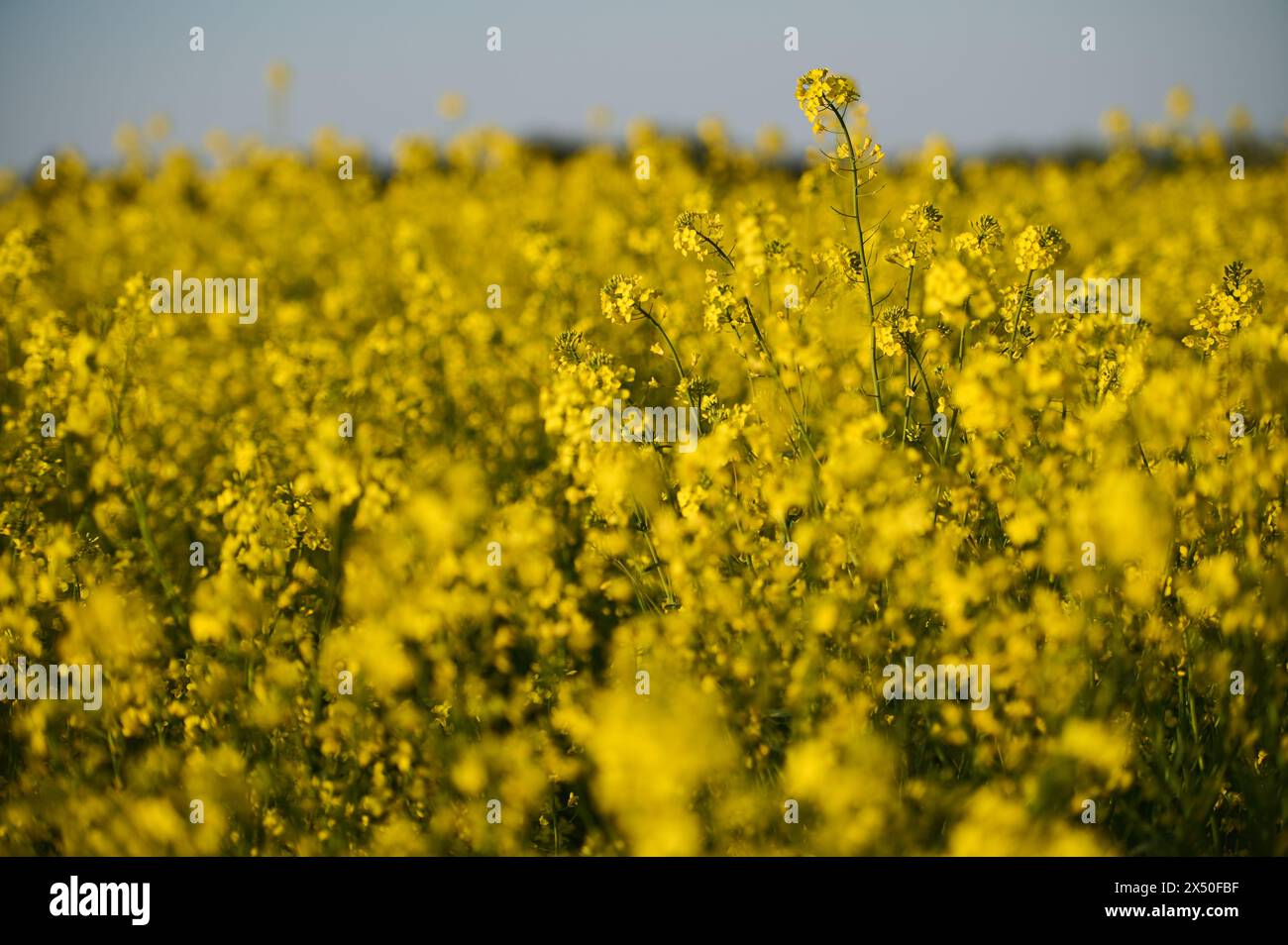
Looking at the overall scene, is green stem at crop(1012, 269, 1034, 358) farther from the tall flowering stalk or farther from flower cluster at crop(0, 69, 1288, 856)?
the tall flowering stalk

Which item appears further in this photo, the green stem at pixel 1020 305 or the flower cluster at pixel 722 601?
the green stem at pixel 1020 305

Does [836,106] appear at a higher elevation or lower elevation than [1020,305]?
higher

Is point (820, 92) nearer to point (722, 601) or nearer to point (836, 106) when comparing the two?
point (836, 106)

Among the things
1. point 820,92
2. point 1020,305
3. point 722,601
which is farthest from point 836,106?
point 722,601

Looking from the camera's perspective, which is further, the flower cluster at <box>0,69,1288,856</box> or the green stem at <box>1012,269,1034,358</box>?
the green stem at <box>1012,269,1034,358</box>

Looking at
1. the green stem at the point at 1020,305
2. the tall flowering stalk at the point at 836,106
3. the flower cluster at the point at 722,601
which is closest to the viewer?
the flower cluster at the point at 722,601

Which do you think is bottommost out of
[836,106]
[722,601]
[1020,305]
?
[722,601]

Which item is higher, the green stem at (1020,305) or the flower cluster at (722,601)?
the green stem at (1020,305)

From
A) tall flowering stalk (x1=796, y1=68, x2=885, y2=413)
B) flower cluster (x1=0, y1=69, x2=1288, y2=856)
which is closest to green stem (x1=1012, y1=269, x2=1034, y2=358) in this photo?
flower cluster (x1=0, y1=69, x2=1288, y2=856)

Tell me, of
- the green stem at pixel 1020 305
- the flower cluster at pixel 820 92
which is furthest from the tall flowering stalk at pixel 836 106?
the green stem at pixel 1020 305

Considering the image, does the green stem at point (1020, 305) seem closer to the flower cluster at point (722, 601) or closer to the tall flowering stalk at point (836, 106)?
the flower cluster at point (722, 601)
